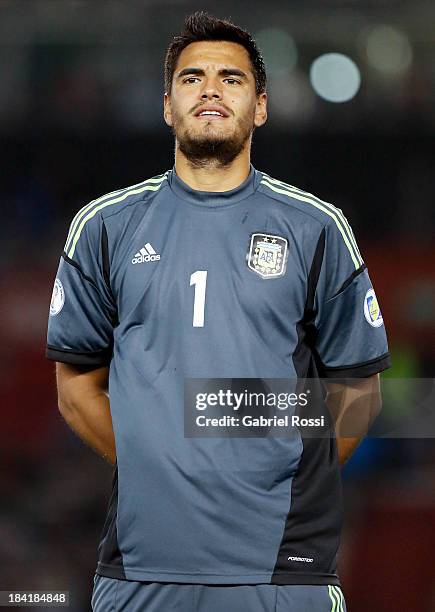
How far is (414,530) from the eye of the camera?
589 cm

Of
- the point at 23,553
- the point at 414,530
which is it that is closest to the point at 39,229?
the point at 23,553

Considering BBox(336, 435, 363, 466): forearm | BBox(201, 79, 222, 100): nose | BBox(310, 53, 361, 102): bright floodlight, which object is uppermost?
BBox(310, 53, 361, 102): bright floodlight

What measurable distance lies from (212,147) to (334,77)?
4445 mm

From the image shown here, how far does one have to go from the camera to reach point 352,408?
264cm

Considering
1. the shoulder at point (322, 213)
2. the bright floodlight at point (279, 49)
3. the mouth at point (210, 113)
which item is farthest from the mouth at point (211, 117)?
the bright floodlight at point (279, 49)

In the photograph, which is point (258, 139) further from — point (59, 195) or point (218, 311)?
point (218, 311)

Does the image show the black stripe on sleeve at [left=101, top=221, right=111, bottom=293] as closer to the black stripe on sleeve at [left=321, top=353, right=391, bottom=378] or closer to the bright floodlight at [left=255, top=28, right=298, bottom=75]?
the black stripe on sleeve at [left=321, top=353, right=391, bottom=378]

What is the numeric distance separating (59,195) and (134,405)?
171 inches

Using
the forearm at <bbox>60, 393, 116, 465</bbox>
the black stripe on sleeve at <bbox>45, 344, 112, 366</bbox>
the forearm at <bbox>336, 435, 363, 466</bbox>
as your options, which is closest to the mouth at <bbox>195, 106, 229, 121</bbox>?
the black stripe on sleeve at <bbox>45, 344, 112, 366</bbox>

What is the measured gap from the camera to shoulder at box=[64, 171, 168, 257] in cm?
255

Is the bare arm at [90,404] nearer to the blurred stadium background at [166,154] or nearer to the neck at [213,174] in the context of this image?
the neck at [213,174]

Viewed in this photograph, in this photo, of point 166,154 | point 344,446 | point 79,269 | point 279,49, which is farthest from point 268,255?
point 279,49

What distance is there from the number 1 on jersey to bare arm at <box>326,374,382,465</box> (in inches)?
15.7

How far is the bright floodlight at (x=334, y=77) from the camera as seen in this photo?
670 cm
